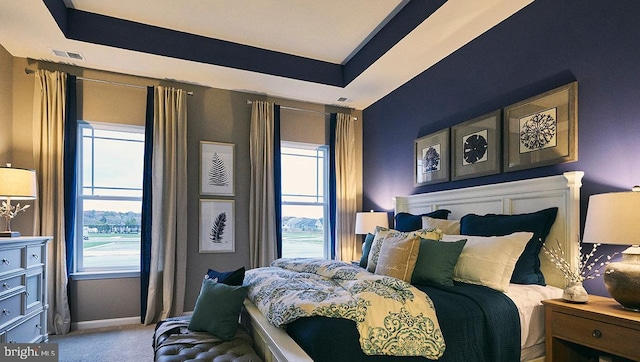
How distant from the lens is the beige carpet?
3070mm

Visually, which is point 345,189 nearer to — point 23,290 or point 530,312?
point 530,312

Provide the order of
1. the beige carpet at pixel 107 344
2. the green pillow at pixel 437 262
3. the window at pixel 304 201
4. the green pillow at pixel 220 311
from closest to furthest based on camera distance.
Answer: the green pillow at pixel 220 311, the green pillow at pixel 437 262, the beige carpet at pixel 107 344, the window at pixel 304 201

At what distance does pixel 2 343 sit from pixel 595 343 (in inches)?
143

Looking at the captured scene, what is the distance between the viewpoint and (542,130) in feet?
8.81

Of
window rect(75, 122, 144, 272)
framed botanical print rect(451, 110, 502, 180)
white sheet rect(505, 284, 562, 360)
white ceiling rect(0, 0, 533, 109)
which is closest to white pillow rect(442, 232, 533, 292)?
white sheet rect(505, 284, 562, 360)

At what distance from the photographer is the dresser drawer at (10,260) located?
101 inches

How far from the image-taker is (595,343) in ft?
5.95

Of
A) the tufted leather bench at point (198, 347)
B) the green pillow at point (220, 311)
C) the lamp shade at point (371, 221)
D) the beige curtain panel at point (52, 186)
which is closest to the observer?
the tufted leather bench at point (198, 347)

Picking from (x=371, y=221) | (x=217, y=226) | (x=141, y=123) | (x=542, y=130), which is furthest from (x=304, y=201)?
(x=542, y=130)

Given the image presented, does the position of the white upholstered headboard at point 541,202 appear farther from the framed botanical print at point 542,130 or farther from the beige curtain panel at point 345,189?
the beige curtain panel at point 345,189

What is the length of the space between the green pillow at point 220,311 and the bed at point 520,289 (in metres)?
0.12

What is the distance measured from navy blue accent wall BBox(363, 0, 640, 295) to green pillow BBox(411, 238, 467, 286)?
893 millimetres

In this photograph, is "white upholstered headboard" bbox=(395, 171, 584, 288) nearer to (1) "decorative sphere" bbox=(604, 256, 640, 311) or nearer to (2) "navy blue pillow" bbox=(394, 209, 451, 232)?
(2) "navy blue pillow" bbox=(394, 209, 451, 232)

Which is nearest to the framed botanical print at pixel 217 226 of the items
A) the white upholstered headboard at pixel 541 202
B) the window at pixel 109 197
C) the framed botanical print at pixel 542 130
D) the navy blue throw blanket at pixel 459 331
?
the window at pixel 109 197
